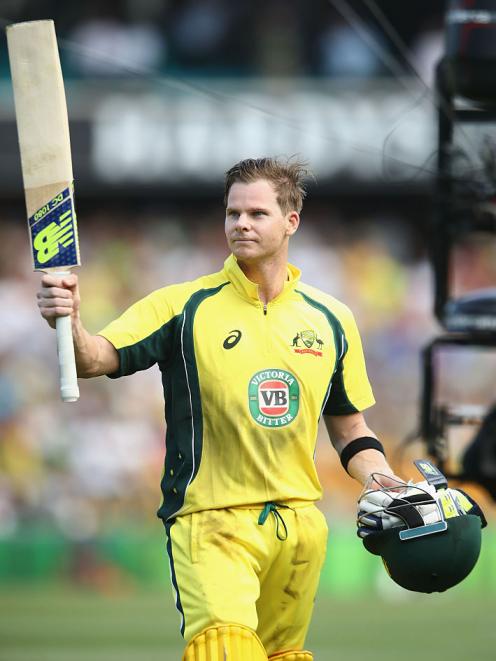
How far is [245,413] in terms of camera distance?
5047mm

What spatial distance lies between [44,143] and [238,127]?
13033 millimetres

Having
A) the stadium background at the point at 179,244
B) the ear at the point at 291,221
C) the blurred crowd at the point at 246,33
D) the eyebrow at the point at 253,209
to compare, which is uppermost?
the blurred crowd at the point at 246,33

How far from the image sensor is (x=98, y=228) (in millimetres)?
18188

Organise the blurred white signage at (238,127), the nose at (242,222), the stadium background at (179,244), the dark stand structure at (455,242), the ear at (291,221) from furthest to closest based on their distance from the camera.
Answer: the blurred white signage at (238,127) → the stadium background at (179,244) → the dark stand structure at (455,242) → the ear at (291,221) → the nose at (242,222)

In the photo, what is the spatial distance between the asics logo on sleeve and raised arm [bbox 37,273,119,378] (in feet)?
1.31

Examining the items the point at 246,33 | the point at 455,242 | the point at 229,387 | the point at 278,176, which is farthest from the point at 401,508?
the point at 246,33

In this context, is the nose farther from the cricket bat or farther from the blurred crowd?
the blurred crowd

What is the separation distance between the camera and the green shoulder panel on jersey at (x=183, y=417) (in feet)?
16.6

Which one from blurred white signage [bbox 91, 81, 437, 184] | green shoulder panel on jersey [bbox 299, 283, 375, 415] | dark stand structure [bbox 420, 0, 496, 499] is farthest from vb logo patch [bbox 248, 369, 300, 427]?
blurred white signage [bbox 91, 81, 437, 184]

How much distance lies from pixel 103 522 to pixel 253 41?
22.3 ft

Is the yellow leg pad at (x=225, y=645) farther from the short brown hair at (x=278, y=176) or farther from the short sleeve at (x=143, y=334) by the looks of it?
the short brown hair at (x=278, y=176)

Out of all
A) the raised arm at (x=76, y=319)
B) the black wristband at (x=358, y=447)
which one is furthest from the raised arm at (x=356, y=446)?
the raised arm at (x=76, y=319)

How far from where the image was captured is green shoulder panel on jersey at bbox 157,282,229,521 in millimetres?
A: 5074

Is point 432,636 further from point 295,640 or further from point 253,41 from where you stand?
point 253,41
